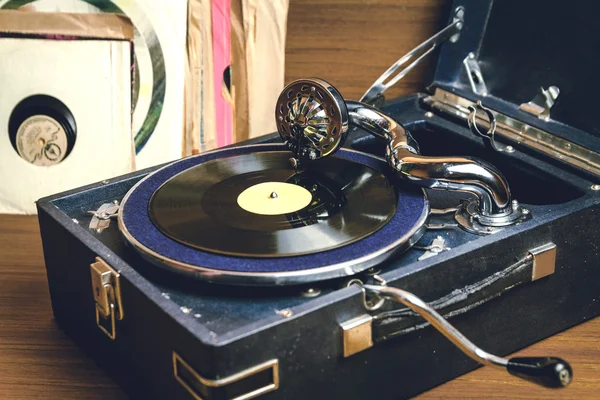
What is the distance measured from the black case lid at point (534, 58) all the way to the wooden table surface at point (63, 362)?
38cm

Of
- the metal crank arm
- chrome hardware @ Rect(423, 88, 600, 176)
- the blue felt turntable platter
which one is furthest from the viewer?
chrome hardware @ Rect(423, 88, 600, 176)

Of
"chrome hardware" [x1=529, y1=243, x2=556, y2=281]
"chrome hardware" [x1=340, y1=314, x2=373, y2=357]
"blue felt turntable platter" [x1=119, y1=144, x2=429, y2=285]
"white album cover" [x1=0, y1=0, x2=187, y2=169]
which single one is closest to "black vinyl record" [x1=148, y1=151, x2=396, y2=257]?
"blue felt turntable platter" [x1=119, y1=144, x2=429, y2=285]

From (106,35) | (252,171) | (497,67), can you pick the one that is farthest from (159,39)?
(497,67)

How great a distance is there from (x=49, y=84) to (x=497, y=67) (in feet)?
2.98

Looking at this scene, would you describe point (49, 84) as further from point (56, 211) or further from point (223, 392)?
point (223, 392)

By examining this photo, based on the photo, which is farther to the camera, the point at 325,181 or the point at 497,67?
the point at 497,67

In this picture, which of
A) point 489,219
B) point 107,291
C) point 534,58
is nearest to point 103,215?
point 107,291

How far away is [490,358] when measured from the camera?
1062 mm

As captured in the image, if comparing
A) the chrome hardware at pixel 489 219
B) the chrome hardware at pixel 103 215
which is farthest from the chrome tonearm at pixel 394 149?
the chrome hardware at pixel 103 215

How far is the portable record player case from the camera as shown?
3.45ft

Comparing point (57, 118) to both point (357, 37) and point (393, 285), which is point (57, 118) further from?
point (393, 285)

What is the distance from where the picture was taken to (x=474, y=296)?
4.00 ft

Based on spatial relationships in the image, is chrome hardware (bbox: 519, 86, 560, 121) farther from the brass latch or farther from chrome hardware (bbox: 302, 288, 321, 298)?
the brass latch

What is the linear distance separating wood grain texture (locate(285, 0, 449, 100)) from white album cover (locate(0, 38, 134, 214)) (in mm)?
391
